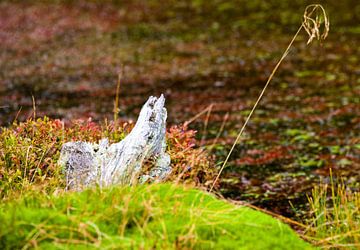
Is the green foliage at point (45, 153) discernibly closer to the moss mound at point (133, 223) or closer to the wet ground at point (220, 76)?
the wet ground at point (220, 76)

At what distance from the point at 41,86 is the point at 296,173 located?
11.3 metres

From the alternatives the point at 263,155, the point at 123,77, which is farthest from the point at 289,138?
the point at 123,77

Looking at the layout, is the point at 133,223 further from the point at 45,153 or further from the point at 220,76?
the point at 220,76

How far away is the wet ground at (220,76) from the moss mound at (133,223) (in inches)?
125

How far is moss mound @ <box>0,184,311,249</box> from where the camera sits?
6.07 m

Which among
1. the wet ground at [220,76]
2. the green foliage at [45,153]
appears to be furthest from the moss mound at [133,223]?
the wet ground at [220,76]

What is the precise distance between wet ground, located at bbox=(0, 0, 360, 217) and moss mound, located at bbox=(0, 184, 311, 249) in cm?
318

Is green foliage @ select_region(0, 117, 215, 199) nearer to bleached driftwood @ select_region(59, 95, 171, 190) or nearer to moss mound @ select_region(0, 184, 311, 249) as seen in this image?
bleached driftwood @ select_region(59, 95, 171, 190)

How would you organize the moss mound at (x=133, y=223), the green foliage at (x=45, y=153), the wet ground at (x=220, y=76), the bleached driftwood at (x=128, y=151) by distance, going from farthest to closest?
1. the wet ground at (x=220, y=76)
2. the bleached driftwood at (x=128, y=151)
3. the green foliage at (x=45, y=153)
4. the moss mound at (x=133, y=223)

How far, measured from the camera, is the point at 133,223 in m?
6.46

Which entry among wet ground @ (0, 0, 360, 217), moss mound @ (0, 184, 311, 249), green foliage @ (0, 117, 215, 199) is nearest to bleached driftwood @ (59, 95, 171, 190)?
green foliage @ (0, 117, 215, 199)

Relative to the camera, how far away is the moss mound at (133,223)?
607 centimetres

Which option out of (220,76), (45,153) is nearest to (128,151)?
(45,153)

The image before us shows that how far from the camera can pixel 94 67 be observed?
24.6 m
